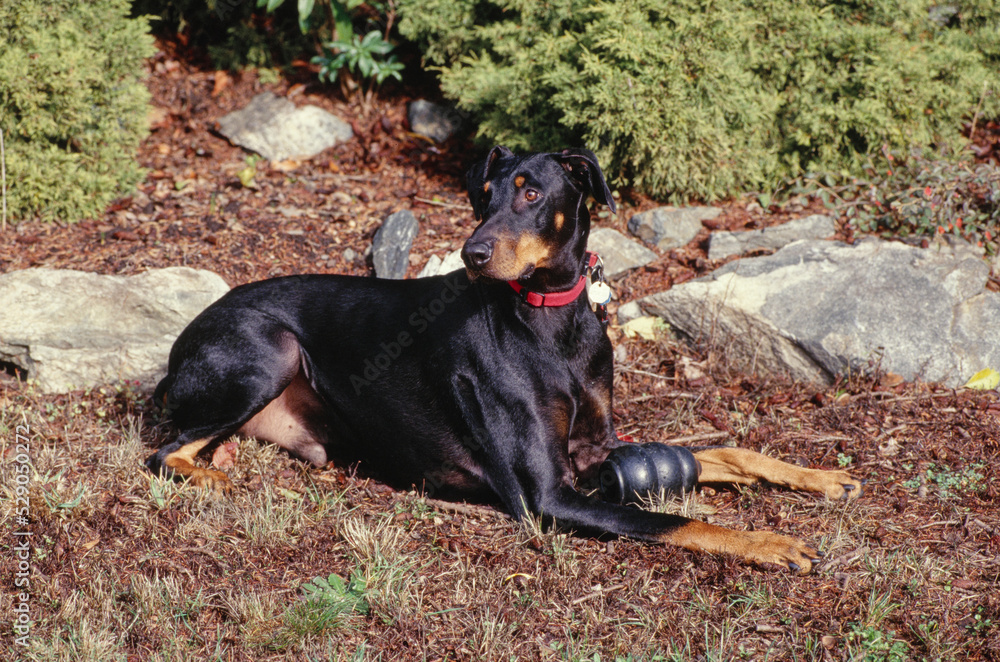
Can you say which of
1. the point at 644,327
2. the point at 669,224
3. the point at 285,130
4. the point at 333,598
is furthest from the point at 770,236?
the point at 285,130

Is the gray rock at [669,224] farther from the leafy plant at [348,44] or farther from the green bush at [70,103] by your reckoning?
the green bush at [70,103]

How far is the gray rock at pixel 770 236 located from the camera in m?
5.43

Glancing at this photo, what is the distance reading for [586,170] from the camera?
356cm

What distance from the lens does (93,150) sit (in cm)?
591

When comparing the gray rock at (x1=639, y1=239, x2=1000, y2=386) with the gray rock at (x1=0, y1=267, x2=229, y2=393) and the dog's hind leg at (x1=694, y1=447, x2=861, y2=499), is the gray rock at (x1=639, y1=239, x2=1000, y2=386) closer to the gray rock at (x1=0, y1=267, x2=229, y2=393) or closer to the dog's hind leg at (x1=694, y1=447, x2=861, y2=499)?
the dog's hind leg at (x1=694, y1=447, x2=861, y2=499)

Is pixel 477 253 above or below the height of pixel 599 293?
above

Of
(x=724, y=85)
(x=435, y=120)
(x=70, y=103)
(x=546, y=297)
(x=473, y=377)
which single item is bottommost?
(x=435, y=120)

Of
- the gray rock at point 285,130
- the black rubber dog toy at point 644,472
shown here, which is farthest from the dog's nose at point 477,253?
the gray rock at point 285,130

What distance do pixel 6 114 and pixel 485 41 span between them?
3.40 m

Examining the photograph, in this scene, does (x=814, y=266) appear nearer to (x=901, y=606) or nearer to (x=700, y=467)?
(x=700, y=467)

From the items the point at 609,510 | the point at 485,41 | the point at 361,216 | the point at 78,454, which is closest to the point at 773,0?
the point at 485,41

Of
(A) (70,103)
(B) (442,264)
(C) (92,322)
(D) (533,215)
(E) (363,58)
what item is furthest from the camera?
(E) (363,58)

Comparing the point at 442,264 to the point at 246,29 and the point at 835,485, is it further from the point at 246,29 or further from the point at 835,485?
the point at 246,29

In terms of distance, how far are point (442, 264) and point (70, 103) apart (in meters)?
2.75
